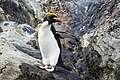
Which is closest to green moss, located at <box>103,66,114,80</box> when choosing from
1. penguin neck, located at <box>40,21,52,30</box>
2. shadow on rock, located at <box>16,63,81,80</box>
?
shadow on rock, located at <box>16,63,81,80</box>

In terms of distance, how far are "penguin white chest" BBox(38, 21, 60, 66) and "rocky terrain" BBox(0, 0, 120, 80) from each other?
168 mm

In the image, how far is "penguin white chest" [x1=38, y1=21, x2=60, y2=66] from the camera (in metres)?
6.43

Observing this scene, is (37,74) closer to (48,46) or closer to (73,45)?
(48,46)

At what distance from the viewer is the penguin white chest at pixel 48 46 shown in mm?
6434

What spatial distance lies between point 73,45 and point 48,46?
2674 millimetres

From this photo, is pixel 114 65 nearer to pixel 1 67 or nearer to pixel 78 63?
pixel 78 63

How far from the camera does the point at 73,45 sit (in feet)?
30.0

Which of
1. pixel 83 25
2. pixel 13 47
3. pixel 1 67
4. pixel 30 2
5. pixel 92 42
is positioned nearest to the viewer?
pixel 1 67

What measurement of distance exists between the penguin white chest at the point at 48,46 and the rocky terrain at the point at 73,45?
0.17m

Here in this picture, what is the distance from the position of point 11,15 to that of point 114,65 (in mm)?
3771

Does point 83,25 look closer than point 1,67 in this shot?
No

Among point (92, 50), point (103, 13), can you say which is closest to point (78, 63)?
point (92, 50)

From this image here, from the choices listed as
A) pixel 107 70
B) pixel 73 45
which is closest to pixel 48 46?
pixel 107 70

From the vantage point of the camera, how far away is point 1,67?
5.77m
